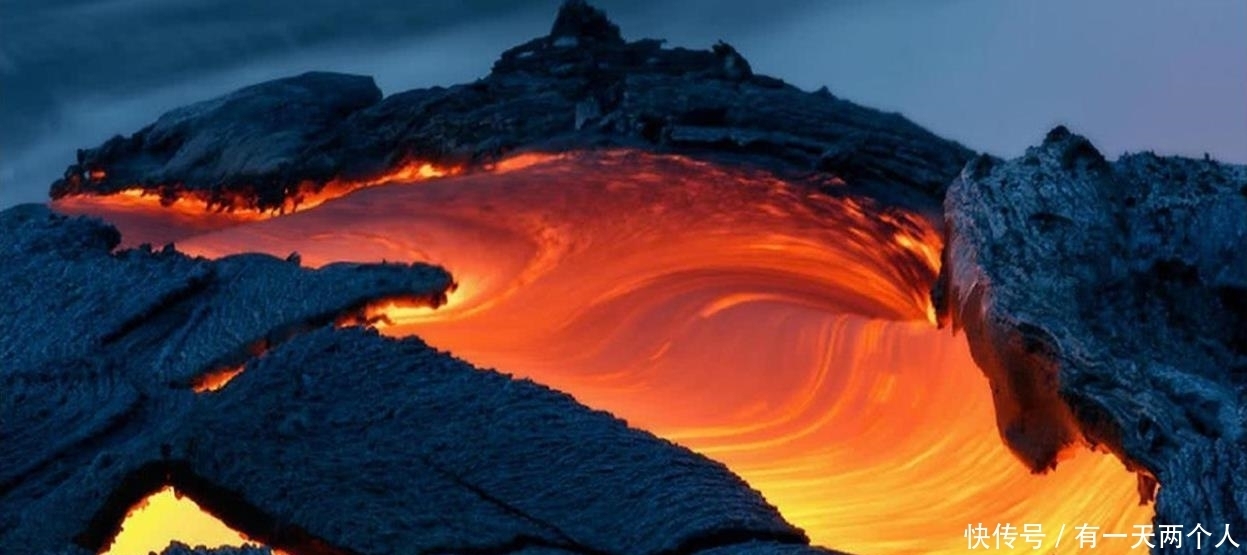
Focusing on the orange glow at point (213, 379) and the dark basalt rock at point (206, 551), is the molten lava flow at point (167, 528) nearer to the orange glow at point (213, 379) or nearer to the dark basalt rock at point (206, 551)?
the dark basalt rock at point (206, 551)

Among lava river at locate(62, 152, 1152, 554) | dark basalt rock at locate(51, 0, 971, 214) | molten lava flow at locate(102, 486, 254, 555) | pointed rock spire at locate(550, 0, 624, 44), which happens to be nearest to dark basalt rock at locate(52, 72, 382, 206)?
dark basalt rock at locate(51, 0, 971, 214)

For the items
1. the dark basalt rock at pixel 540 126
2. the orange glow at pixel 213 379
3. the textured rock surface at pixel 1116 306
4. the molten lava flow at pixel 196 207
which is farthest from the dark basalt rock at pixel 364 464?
the dark basalt rock at pixel 540 126

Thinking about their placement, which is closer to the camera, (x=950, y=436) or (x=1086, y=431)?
(x=1086, y=431)

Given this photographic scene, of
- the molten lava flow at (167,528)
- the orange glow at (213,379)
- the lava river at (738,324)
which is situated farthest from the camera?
Result: the orange glow at (213,379)

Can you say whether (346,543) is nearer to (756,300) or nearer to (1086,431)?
(1086,431)

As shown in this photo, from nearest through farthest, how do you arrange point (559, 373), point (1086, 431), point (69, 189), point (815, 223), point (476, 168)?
point (1086, 431) < point (559, 373) < point (815, 223) < point (476, 168) < point (69, 189)

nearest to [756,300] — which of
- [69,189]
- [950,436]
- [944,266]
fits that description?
[944,266]

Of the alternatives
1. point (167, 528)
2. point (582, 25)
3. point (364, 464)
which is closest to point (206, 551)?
point (364, 464)
